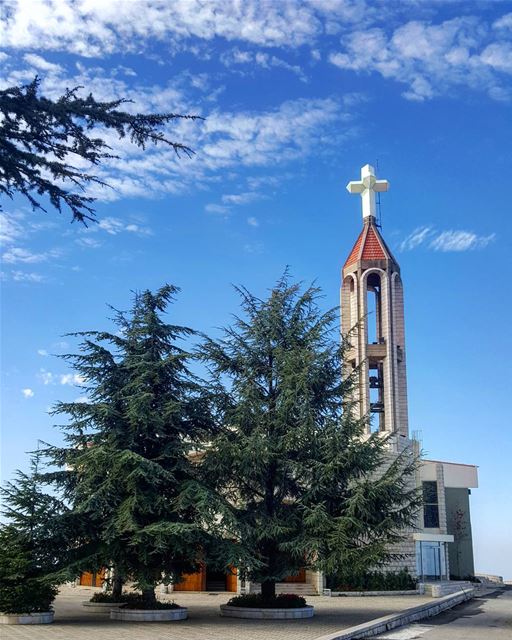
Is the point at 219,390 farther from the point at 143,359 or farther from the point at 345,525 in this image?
the point at 345,525

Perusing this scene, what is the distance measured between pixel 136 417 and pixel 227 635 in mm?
6276

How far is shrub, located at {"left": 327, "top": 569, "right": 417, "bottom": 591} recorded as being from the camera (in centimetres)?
3150

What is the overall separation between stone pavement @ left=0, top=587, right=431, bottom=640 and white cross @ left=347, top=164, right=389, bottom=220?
91.4 ft

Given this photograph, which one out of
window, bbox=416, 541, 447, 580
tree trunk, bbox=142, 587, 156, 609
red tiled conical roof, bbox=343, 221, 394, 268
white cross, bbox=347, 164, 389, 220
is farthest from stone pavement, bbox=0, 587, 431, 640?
white cross, bbox=347, 164, 389, 220

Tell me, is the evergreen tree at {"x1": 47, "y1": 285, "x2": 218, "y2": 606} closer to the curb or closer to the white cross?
the curb

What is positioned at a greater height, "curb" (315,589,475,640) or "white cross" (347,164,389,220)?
"white cross" (347,164,389,220)

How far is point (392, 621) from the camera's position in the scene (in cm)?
1844

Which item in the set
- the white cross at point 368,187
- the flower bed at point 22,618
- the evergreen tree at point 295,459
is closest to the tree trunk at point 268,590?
the evergreen tree at point 295,459

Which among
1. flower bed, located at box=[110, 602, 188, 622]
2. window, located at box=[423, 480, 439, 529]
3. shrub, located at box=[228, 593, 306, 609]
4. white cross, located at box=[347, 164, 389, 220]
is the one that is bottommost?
flower bed, located at box=[110, 602, 188, 622]

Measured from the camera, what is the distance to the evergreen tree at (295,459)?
19.5m

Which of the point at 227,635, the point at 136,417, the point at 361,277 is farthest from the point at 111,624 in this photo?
the point at 361,277

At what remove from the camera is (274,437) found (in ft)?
68.7

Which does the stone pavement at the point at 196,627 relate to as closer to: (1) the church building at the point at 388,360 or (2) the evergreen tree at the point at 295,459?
(2) the evergreen tree at the point at 295,459

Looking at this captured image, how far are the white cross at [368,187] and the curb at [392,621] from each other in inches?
1000
